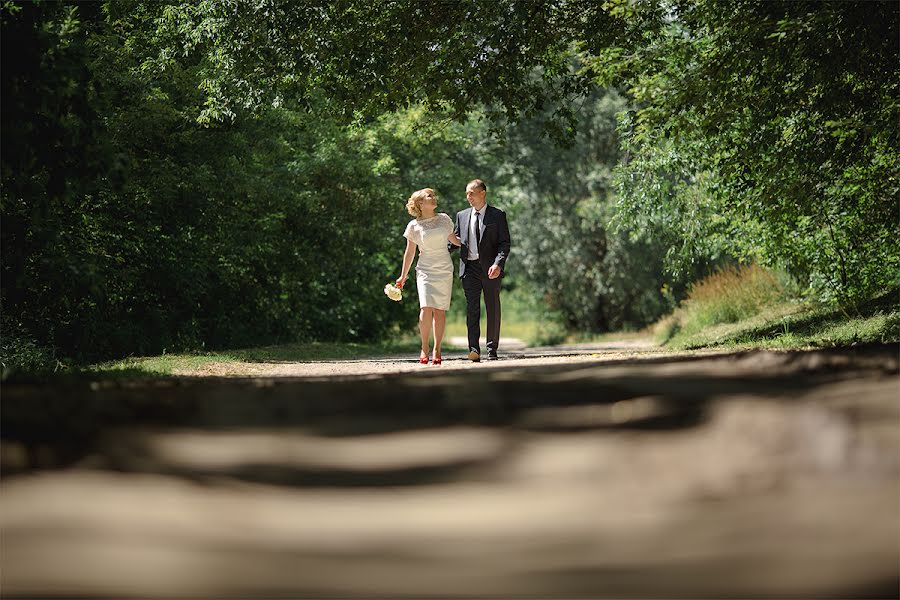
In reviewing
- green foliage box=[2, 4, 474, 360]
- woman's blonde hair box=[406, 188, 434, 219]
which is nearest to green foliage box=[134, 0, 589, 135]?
green foliage box=[2, 4, 474, 360]

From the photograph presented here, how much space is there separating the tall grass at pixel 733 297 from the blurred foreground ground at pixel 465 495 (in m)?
15.6

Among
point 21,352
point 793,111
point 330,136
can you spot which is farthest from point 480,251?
point 330,136

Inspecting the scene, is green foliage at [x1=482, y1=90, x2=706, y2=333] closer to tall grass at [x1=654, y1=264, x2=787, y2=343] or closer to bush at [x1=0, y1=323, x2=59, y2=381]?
tall grass at [x1=654, y1=264, x2=787, y2=343]

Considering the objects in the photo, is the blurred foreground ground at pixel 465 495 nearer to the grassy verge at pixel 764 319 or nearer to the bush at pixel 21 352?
the grassy verge at pixel 764 319

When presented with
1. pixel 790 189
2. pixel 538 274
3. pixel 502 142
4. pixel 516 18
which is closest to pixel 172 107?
pixel 502 142

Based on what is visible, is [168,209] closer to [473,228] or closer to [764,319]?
[473,228]

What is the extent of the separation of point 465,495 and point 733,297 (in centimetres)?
1842

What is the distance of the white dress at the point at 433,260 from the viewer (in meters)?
11.9

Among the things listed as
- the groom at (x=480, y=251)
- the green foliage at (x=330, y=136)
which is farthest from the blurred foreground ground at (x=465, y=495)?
the groom at (x=480, y=251)

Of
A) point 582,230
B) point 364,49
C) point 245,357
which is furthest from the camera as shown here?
point 582,230

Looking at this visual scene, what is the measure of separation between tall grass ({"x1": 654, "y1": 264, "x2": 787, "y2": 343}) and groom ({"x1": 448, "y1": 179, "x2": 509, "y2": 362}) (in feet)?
28.7

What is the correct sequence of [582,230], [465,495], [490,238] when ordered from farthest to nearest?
[582,230]
[490,238]
[465,495]

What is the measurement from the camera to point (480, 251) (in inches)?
494

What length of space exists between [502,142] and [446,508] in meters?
12.6
